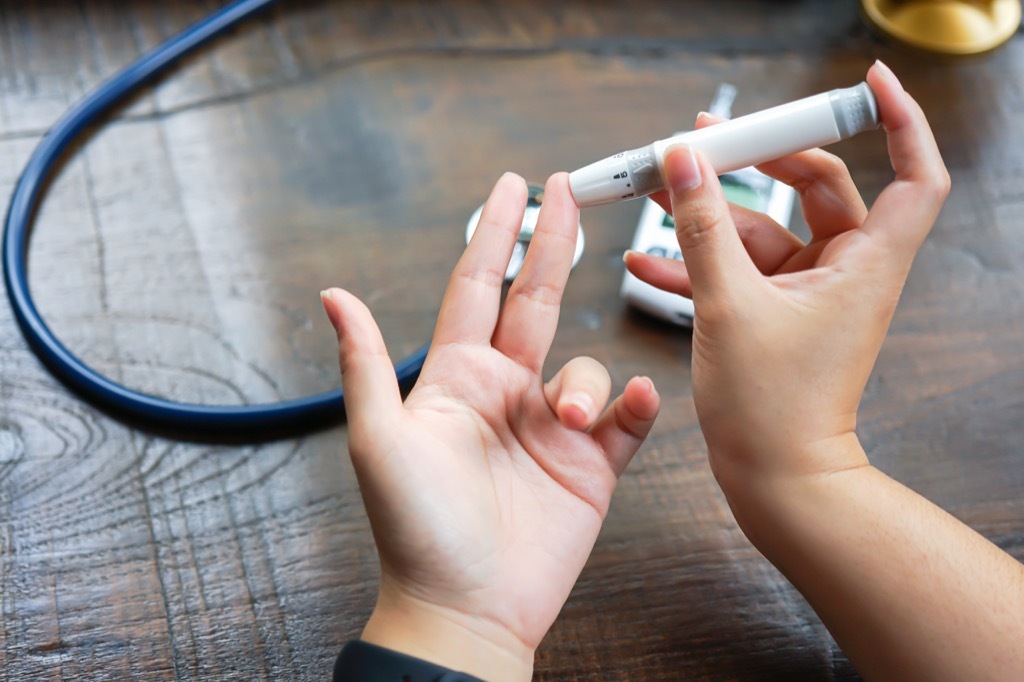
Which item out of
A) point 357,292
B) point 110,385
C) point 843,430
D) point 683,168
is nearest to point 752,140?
point 683,168

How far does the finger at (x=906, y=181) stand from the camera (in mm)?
538

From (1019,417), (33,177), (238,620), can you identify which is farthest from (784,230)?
(33,177)

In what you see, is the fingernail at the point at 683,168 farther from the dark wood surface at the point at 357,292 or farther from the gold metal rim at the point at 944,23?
the gold metal rim at the point at 944,23

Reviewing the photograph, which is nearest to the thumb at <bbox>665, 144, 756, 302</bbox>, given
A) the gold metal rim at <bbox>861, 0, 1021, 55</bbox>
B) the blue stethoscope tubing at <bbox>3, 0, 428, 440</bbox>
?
the blue stethoscope tubing at <bbox>3, 0, 428, 440</bbox>

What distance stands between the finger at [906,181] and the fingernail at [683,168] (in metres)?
0.11

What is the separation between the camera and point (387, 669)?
0.49 metres

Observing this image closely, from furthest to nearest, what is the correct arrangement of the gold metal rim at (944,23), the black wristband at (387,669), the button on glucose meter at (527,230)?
the gold metal rim at (944,23)
the button on glucose meter at (527,230)
the black wristband at (387,669)

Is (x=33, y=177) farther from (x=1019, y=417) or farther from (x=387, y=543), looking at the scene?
(x=1019, y=417)

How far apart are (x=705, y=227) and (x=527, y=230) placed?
0.81 ft

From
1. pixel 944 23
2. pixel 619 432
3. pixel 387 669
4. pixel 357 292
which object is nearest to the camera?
pixel 387 669

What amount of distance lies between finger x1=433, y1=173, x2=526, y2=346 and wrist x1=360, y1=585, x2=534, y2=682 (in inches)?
6.7

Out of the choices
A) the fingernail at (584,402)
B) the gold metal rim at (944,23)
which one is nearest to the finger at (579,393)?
the fingernail at (584,402)

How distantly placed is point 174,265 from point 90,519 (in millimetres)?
224

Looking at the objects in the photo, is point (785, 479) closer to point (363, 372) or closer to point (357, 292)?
point (363, 372)
